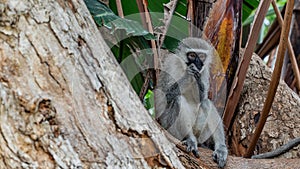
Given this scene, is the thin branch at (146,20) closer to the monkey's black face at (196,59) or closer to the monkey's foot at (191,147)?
the monkey's black face at (196,59)

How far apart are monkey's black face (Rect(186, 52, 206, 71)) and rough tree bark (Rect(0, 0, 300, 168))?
1283mm

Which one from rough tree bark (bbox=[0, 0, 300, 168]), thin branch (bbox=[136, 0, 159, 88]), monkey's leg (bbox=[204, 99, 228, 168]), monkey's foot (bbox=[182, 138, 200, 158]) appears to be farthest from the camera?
monkey's leg (bbox=[204, 99, 228, 168])

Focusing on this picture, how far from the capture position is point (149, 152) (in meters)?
1.42

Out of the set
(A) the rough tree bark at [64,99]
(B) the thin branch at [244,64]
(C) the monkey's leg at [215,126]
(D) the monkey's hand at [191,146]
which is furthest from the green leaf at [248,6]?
(A) the rough tree bark at [64,99]

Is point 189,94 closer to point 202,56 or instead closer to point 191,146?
point 202,56

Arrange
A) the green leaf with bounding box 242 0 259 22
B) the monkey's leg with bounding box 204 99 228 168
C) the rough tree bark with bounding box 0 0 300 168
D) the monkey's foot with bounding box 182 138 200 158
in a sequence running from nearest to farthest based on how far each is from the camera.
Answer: the rough tree bark with bounding box 0 0 300 168, the monkey's foot with bounding box 182 138 200 158, the monkey's leg with bounding box 204 99 228 168, the green leaf with bounding box 242 0 259 22

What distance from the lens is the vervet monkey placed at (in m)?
2.64

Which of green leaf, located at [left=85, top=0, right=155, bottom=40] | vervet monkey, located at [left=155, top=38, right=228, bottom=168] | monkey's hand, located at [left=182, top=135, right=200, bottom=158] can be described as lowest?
monkey's hand, located at [left=182, top=135, right=200, bottom=158]

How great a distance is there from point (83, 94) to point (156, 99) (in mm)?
1374

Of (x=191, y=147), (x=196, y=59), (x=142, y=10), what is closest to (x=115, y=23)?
(x=142, y=10)

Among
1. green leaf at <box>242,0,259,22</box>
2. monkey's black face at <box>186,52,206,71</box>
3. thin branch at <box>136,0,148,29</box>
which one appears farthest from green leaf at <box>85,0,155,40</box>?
green leaf at <box>242,0,259,22</box>

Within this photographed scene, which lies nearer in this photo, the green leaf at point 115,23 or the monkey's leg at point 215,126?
the green leaf at point 115,23

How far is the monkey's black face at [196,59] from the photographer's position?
270 cm

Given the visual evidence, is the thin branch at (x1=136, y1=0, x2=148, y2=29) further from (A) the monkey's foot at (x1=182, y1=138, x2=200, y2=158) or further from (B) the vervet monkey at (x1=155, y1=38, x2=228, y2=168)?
(A) the monkey's foot at (x1=182, y1=138, x2=200, y2=158)
